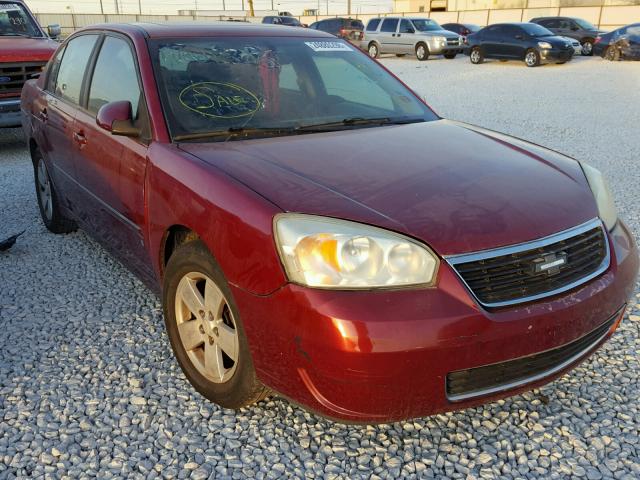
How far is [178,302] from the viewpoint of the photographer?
110 inches

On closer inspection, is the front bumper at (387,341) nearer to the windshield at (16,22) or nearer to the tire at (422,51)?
the windshield at (16,22)

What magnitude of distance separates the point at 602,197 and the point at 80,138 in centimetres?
297

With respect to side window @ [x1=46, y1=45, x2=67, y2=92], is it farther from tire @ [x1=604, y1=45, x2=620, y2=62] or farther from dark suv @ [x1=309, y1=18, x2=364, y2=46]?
dark suv @ [x1=309, y1=18, x2=364, y2=46]

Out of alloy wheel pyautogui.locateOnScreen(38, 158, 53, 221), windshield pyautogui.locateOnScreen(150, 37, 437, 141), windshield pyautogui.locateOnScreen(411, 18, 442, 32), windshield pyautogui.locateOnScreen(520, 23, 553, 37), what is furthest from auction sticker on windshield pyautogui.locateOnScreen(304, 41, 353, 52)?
windshield pyautogui.locateOnScreen(411, 18, 442, 32)

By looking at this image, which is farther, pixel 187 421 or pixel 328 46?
pixel 328 46

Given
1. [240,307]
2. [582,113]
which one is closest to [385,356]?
[240,307]

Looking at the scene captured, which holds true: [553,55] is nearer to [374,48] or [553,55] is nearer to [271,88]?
[374,48]

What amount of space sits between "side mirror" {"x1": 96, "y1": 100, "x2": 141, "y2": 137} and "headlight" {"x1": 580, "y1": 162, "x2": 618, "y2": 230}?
2193mm

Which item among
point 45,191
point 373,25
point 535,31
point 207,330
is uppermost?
point 207,330

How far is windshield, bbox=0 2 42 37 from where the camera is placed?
8562mm

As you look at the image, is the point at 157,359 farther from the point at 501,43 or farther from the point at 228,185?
the point at 501,43

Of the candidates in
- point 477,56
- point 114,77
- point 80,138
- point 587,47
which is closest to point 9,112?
point 80,138

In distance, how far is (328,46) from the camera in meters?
3.89

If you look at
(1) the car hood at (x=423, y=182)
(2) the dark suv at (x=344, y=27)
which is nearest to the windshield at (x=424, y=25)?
(2) the dark suv at (x=344, y=27)
